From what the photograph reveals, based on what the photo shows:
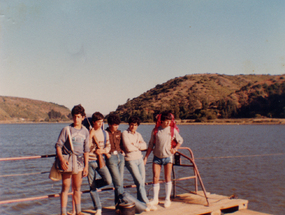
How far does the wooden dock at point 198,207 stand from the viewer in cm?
529

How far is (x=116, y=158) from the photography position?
5.09 m

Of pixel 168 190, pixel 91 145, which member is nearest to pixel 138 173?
pixel 168 190

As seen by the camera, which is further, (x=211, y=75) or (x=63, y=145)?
(x=211, y=75)

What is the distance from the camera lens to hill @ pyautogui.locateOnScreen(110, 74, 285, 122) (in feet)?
396

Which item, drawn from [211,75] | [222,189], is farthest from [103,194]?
[211,75]

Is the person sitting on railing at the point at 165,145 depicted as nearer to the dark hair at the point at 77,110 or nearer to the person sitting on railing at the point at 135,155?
the person sitting on railing at the point at 135,155

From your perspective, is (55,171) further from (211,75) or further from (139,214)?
(211,75)

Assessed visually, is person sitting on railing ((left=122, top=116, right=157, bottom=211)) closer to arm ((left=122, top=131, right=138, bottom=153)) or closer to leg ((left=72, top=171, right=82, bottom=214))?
arm ((left=122, top=131, right=138, bottom=153))

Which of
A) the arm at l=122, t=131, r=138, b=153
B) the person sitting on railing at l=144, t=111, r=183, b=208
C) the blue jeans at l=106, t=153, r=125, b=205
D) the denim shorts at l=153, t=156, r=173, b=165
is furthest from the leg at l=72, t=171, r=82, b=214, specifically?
the denim shorts at l=153, t=156, r=173, b=165

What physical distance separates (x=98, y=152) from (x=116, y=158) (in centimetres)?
41

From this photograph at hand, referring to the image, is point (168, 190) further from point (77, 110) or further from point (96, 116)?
point (77, 110)

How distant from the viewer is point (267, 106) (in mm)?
121875

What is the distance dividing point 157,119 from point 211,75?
193 metres

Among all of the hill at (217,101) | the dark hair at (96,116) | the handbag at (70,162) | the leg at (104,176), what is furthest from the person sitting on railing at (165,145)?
the hill at (217,101)
